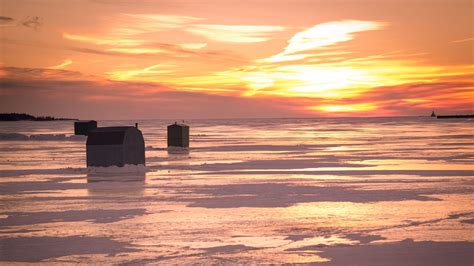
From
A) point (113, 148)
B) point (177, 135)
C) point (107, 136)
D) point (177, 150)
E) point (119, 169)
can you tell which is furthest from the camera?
point (177, 135)

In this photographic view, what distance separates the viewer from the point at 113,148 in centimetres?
2886

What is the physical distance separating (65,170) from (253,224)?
16883mm

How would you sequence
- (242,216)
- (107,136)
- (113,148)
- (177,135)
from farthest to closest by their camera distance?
1. (177,135)
2. (107,136)
3. (113,148)
4. (242,216)

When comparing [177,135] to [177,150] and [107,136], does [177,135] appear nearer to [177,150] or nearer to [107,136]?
[177,150]

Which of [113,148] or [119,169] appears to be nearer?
[119,169]

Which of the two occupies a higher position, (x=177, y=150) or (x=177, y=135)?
(x=177, y=135)

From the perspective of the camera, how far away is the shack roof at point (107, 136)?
29016mm

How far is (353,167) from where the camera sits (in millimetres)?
30094

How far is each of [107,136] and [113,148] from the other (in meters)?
0.76

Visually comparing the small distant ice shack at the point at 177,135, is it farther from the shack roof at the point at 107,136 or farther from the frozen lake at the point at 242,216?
the frozen lake at the point at 242,216

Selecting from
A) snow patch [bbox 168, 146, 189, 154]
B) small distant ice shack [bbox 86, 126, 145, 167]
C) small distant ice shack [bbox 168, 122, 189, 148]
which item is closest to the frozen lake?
small distant ice shack [bbox 86, 126, 145, 167]

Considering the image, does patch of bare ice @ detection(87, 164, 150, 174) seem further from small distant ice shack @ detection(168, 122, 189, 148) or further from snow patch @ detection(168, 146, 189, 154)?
small distant ice shack @ detection(168, 122, 189, 148)

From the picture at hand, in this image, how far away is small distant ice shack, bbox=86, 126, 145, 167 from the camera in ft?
94.4

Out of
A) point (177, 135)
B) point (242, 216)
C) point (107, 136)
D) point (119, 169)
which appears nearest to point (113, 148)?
point (107, 136)
